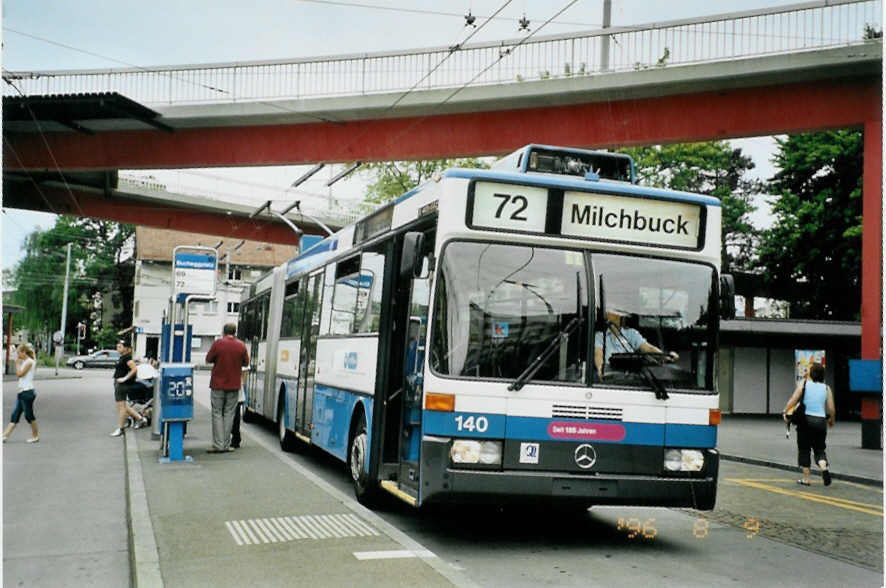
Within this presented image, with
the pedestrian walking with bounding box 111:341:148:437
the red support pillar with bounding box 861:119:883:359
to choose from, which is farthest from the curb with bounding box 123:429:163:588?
the red support pillar with bounding box 861:119:883:359

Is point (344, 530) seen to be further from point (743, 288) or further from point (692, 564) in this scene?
point (743, 288)

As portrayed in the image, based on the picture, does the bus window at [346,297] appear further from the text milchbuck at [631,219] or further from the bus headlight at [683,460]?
the bus headlight at [683,460]

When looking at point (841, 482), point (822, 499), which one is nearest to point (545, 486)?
point (822, 499)

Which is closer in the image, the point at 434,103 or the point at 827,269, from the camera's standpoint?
the point at 434,103

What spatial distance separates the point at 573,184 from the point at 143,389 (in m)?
13.2

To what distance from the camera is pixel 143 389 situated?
61.1 ft

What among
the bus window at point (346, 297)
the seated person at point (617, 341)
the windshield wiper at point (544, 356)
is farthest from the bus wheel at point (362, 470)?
the seated person at point (617, 341)

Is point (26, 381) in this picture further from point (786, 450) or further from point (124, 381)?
point (786, 450)

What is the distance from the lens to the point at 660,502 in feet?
24.8

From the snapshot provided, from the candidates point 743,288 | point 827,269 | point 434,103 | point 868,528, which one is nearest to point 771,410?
point 827,269

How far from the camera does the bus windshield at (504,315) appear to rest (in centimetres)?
736

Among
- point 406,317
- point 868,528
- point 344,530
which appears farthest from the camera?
point 868,528

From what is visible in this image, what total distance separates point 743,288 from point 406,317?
3602 cm

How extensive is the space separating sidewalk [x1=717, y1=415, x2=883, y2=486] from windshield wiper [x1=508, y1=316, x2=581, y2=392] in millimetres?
9452
